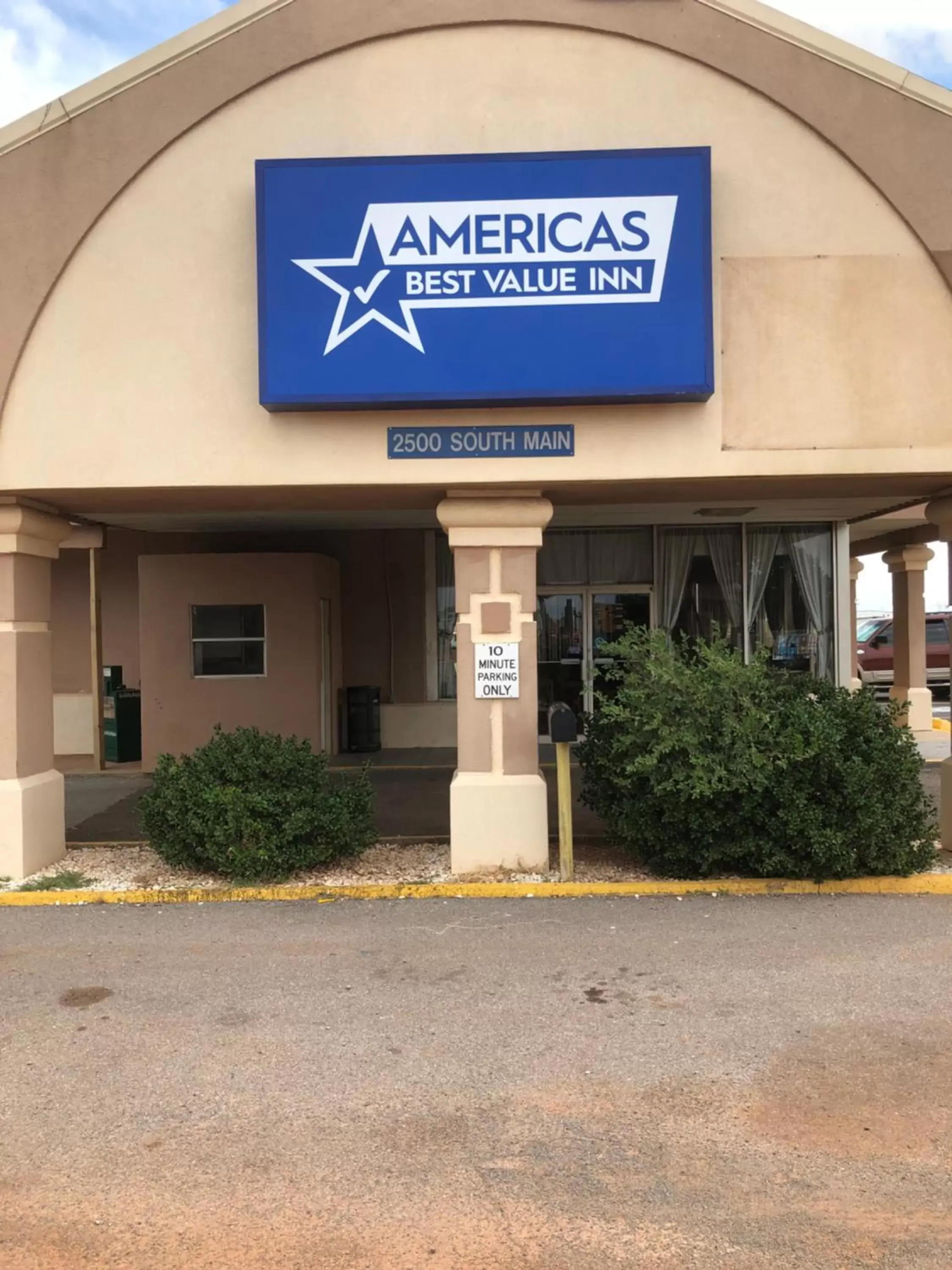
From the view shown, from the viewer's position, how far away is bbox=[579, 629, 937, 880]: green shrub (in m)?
7.40

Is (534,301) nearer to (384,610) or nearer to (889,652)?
(384,610)

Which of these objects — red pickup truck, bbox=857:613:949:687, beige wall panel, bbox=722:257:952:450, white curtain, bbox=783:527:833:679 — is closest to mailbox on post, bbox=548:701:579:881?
beige wall panel, bbox=722:257:952:450

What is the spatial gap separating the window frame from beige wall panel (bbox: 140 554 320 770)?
3 centimetres

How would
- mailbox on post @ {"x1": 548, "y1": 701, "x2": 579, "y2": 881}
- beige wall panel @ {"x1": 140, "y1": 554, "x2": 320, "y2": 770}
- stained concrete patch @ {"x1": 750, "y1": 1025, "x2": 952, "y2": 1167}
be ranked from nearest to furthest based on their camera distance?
stained concrete patch @ {"x1": 750, "y1": 1025, "x2": 952, "y2": 1167} < mailbox on post @ {"x1": 548, "y1": 701, "x2": 579, "y2": 881} < beige wall panel @ {"x1": 140, "y1": 554, "x2": 320, "y2": 770}

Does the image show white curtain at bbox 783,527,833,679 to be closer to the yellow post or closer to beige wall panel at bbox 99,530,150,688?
the yellow post

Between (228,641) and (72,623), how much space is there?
305 centimetres

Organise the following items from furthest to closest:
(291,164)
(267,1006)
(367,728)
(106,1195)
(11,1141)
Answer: (367,728), (291,164), (267,1006), (11,1141), (106,1195)

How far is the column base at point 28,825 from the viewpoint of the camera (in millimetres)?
8117

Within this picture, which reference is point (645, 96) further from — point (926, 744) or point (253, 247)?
point (926, 744)

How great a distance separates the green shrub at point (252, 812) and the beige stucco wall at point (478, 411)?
7.52 ft

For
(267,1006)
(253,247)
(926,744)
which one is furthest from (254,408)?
(926,744)

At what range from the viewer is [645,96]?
773 centimetres

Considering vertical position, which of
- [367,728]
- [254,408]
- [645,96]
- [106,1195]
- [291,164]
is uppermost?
[645,96]

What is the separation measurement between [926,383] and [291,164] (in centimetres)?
511
